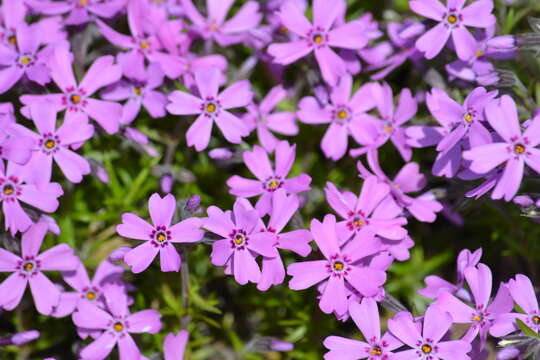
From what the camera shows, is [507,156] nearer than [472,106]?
Yes

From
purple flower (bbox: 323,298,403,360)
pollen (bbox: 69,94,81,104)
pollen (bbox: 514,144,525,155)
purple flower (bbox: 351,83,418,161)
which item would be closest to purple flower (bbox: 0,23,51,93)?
pollen (bbox: 69,94,81,104)

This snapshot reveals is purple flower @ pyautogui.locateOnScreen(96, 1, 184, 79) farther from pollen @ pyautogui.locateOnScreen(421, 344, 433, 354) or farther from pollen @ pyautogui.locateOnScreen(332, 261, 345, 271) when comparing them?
pollen @ pyautogui.locateOnScreen(421, 344, 433, 354)

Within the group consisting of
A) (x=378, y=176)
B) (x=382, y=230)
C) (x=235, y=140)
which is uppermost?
(x=235, y=140)

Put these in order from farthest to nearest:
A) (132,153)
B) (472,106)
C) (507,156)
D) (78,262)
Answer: (132,153)
(78,262)
(472,106)
(507,156)

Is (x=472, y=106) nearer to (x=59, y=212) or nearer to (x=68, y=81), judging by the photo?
(x=68, y=81)

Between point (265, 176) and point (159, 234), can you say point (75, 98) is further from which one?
point (265, 176)

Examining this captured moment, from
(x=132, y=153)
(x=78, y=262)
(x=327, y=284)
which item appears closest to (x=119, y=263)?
(x=78, y=262)
